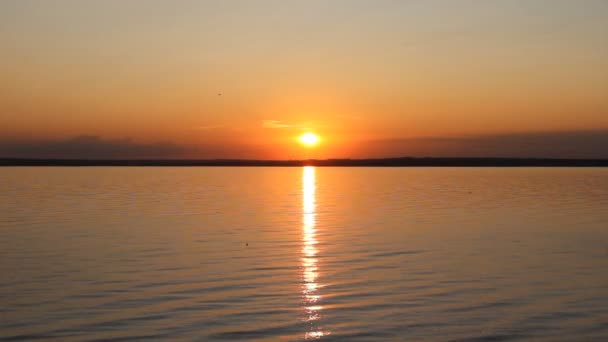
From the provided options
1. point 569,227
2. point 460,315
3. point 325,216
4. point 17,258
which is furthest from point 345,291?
point 325,216

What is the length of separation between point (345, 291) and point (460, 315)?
337cm

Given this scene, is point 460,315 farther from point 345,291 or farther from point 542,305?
point 345,291

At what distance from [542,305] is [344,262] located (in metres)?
7.35

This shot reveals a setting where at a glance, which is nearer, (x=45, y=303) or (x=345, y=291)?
(x=45, y=303)

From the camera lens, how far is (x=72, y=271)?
19062 mm

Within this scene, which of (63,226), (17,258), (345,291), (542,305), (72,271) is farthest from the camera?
(63,226)

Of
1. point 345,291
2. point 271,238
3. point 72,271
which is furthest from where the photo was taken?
point 271,238

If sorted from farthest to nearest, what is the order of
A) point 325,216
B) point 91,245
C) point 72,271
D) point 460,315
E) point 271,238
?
point 325,216 → point 271,238 → point 91,245 → point 72,271 → point 460,315

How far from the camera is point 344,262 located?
69.6 feet

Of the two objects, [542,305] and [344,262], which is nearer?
[542,305]

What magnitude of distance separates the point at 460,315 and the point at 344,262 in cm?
734

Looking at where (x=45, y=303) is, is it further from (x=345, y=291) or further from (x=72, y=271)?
(x=345, y=291)

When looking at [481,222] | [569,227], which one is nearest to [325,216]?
[481,222]

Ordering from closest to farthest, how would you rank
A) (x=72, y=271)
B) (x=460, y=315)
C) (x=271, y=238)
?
(x=460, y=315)
(x=72, y=271)
(x=271, y=238)
